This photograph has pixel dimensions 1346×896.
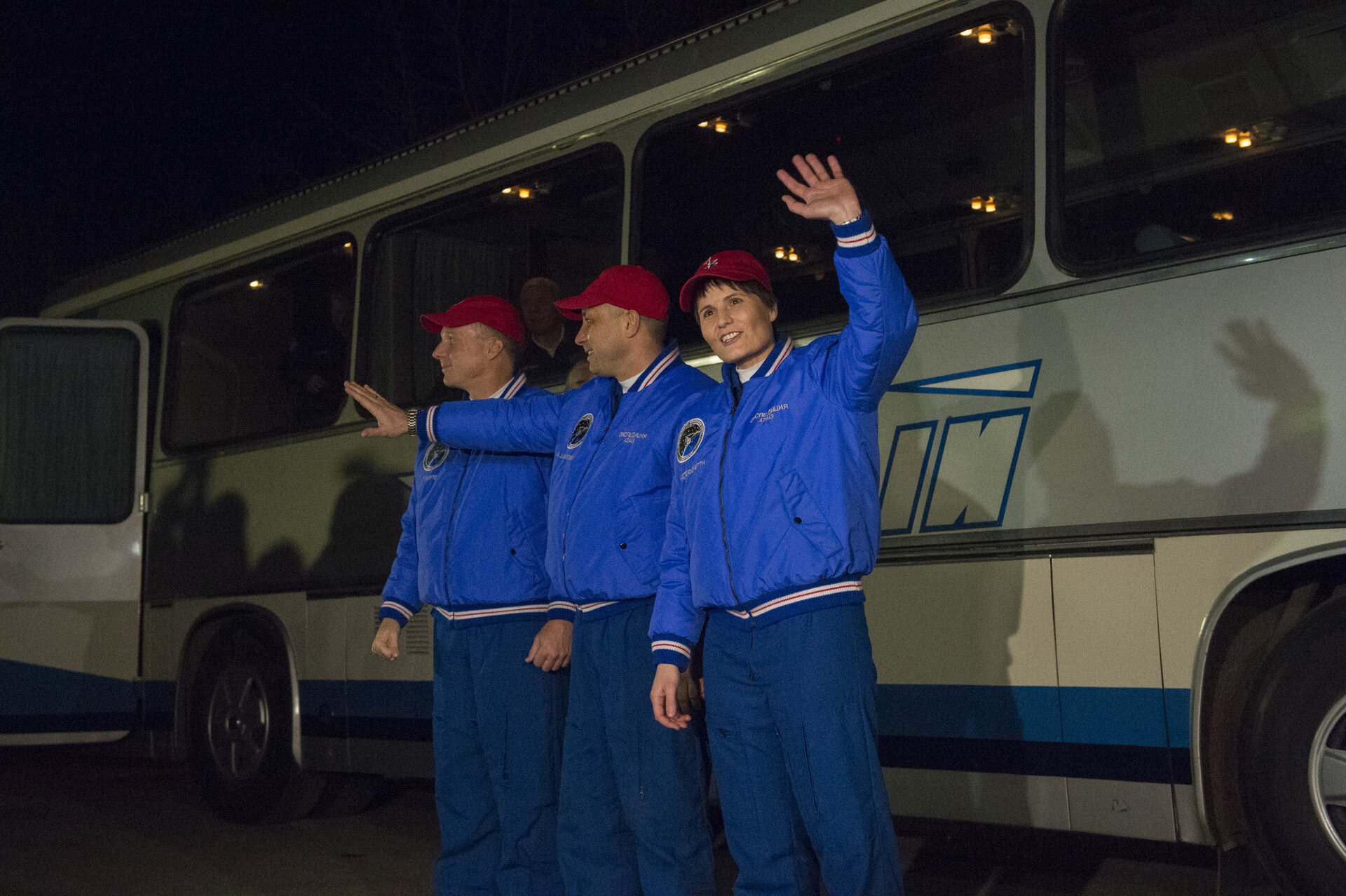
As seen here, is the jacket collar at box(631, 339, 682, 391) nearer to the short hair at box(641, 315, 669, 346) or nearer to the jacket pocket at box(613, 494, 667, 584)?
Answer: the short hair at box(641, 315, 669, 346)

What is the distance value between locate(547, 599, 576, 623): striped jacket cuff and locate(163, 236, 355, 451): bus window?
283 centimetres

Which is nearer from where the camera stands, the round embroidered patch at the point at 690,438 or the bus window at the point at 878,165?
the round embroidered patch at the point at 690,438

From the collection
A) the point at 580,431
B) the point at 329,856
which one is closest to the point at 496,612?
the point at 580,431

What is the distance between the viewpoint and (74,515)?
24.5ft

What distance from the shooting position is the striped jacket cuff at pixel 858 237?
302 cm

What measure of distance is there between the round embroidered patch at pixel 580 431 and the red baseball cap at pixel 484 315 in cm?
A: 68

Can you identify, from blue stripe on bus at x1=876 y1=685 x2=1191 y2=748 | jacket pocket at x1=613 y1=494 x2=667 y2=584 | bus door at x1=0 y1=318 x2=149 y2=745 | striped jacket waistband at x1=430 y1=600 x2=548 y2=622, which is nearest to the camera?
jacket pocket at x1=613 y1=494 x2=667 y2=584

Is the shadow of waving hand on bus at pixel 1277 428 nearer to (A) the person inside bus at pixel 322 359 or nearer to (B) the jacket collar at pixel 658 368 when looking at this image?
(B) the jacket collar at pixel 658 368

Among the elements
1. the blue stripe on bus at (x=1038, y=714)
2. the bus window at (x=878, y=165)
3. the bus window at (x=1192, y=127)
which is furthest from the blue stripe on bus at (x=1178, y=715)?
the bus window at (x=878, y=165)

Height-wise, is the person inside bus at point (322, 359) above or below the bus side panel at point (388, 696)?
above

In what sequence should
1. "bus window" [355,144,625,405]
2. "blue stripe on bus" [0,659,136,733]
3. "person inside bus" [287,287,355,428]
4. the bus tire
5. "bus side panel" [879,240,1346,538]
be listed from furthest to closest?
1. "blue stripe on bus" [0,659,136,733]
2. the bus tire
3. "person inside bus" [287,287,355,428]
4. "bus window" [355,144,625,405]
5. "bus side panel" [879,240,1346,538]

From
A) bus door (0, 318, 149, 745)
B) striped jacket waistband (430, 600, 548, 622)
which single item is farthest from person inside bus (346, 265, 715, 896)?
bus door (0, 318, 149, 745)

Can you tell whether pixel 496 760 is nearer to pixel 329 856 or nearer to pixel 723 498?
pixel 723 498

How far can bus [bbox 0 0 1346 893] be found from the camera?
3.64 m
